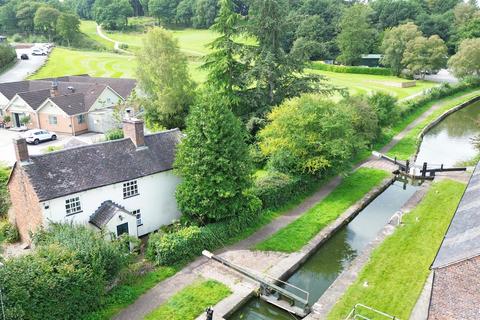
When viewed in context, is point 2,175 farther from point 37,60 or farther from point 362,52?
point 362,52

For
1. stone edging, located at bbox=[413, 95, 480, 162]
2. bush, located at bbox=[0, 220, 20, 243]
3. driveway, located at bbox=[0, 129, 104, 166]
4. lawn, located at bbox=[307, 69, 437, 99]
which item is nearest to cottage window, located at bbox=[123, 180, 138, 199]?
bush, located at bbox=[0, 220, 20, 243]

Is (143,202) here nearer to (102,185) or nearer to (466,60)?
(102,185)

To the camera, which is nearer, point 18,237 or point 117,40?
point 18,237

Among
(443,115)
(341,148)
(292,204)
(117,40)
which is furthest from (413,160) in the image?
(117,40)

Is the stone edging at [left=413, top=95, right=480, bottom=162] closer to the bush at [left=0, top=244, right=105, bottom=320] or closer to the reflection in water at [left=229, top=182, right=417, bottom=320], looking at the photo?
the reflection in water at [left=229, top=182, right=417, bottom=320]

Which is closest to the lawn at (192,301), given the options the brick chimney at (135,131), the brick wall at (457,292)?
the brick wall at (457,292)

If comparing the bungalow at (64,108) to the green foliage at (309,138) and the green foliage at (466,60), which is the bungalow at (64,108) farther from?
the green foliage at (466,60)

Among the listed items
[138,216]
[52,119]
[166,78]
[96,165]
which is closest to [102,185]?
[96,165]
